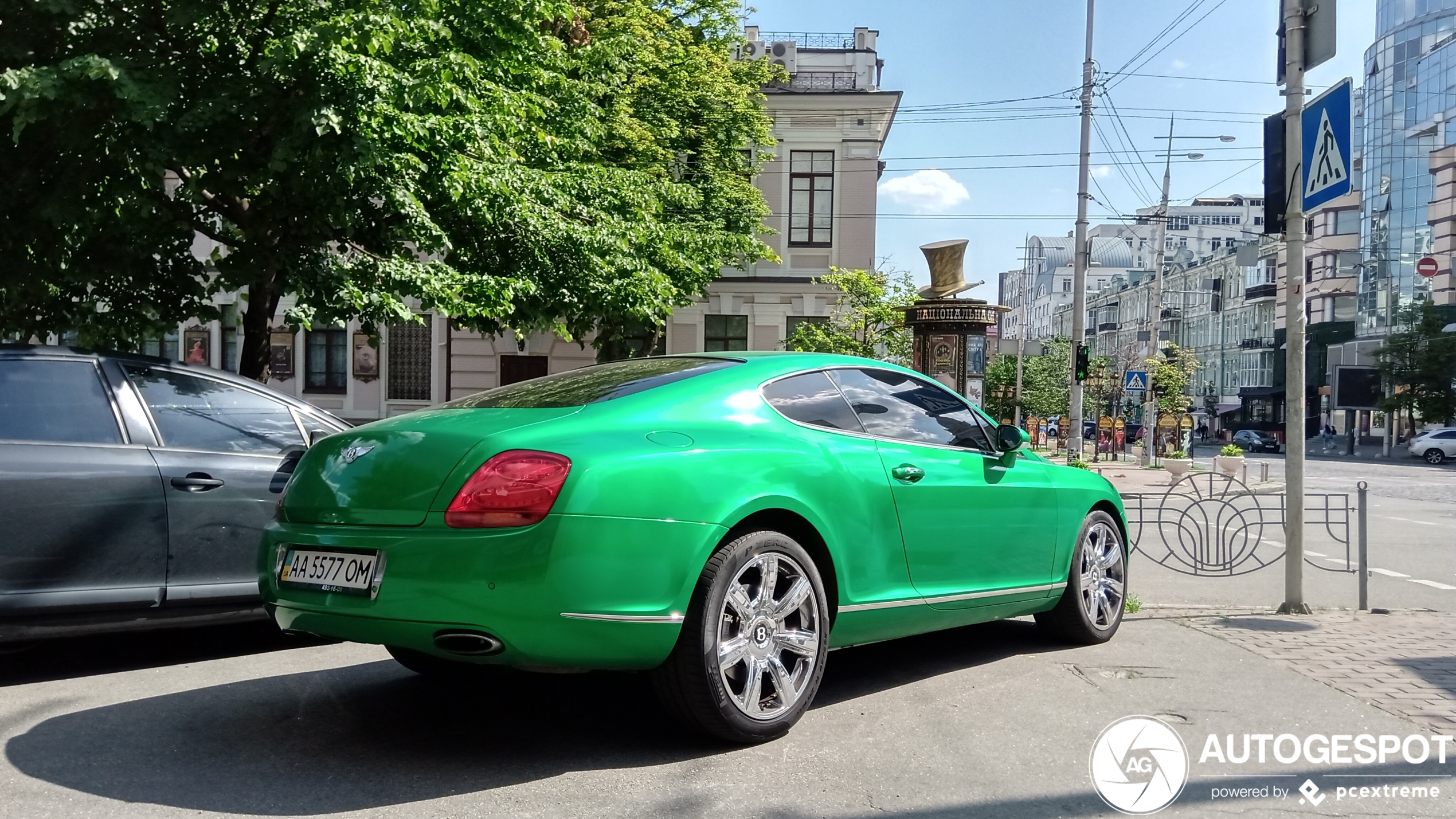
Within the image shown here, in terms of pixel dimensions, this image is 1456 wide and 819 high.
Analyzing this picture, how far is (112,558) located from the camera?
5438 mm

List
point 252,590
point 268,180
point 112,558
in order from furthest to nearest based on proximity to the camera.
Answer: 1. point 268,180
2. point 252,590
3. point 112,558

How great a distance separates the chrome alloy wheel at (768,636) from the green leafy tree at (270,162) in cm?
741

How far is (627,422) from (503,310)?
1086 centimetres

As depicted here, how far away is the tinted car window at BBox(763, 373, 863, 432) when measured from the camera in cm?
488

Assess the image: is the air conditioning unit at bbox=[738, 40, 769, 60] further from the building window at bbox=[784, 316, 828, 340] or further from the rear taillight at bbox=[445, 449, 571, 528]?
the rear taillight at bbox=[445, 449, 571, 528]

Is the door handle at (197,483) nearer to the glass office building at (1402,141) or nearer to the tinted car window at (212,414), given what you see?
the tinted car window at (212,414)

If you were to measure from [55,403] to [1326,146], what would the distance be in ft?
24.7

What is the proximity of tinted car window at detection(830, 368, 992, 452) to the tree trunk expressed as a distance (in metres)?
8.16

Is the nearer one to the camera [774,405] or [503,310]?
[774,405]

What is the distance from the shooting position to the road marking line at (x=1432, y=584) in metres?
10.8

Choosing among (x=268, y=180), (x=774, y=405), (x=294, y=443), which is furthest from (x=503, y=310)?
(x=774, y=405)

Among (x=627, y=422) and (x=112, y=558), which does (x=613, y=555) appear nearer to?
(x=627, y=422)

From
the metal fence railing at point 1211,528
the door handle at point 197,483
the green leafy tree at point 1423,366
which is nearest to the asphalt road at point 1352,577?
the metal fence railing at point 1211,528

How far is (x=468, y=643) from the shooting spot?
3.89 metres
